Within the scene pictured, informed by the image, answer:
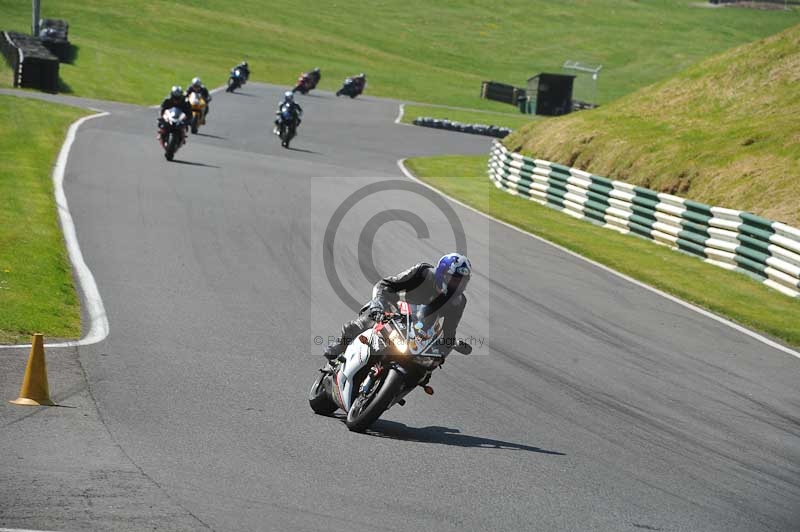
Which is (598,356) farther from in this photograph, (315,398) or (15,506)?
(15,506)

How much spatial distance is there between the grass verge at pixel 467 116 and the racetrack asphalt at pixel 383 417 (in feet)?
123

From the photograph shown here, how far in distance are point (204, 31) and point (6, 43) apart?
34331 mm

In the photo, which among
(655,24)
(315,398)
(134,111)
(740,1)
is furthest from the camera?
(740,1)

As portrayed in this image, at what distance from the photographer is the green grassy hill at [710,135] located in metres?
24.6

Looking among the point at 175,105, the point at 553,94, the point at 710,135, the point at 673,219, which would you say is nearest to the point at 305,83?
the point at 553,94

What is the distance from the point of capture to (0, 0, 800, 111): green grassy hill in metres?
64.8

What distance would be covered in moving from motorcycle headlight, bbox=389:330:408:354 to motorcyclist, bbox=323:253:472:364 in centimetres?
19

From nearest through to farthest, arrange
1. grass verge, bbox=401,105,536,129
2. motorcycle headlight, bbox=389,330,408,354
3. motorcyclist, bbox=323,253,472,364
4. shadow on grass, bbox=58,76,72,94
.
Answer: motorcycle headlight, bbox=389,330,408,354
motorcyclist, bbox=323,253,472,364
shadow on grass, bbox=58,76,72,94
grass verge, bbox=401,105,536,129

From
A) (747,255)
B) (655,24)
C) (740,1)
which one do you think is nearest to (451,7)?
(655,24)

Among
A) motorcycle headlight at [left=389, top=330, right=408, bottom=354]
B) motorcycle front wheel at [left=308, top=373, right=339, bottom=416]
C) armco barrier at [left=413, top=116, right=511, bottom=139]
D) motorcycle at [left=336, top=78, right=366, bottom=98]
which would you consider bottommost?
armco barrier at [left=413, top=116, right=511, bottom=139]

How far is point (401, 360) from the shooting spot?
855 cm

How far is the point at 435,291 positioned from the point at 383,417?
1435 mm
